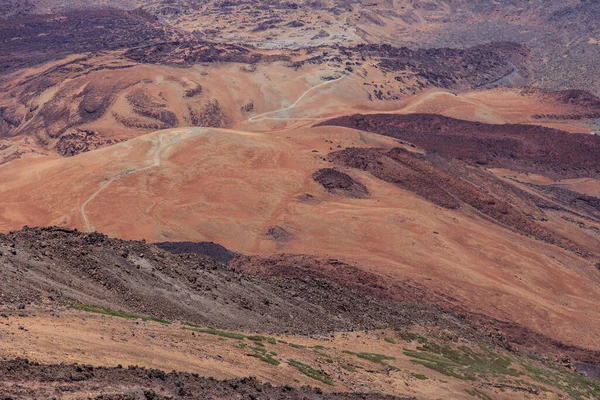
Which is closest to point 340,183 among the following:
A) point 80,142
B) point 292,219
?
point 292,219

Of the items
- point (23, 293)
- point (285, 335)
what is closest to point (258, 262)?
point (285, 335)

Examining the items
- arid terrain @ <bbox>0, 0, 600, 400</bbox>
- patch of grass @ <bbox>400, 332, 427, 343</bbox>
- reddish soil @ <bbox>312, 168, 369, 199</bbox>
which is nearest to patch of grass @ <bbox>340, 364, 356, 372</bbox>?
arid terrain @ <bbox>0, 0, 600, 400</bbox>

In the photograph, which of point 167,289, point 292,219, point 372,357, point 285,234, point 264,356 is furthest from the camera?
point 292,219

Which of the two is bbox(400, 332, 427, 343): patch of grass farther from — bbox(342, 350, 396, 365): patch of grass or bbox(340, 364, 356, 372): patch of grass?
bbox(340, 364, 356, 372): patch of grass

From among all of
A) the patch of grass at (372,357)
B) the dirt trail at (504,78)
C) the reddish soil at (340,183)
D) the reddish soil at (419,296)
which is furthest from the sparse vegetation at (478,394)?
the dirt trail at (504,78)

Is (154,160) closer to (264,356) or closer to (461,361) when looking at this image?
(461,361)

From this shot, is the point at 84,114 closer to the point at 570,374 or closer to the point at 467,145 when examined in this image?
the point at 467,145
